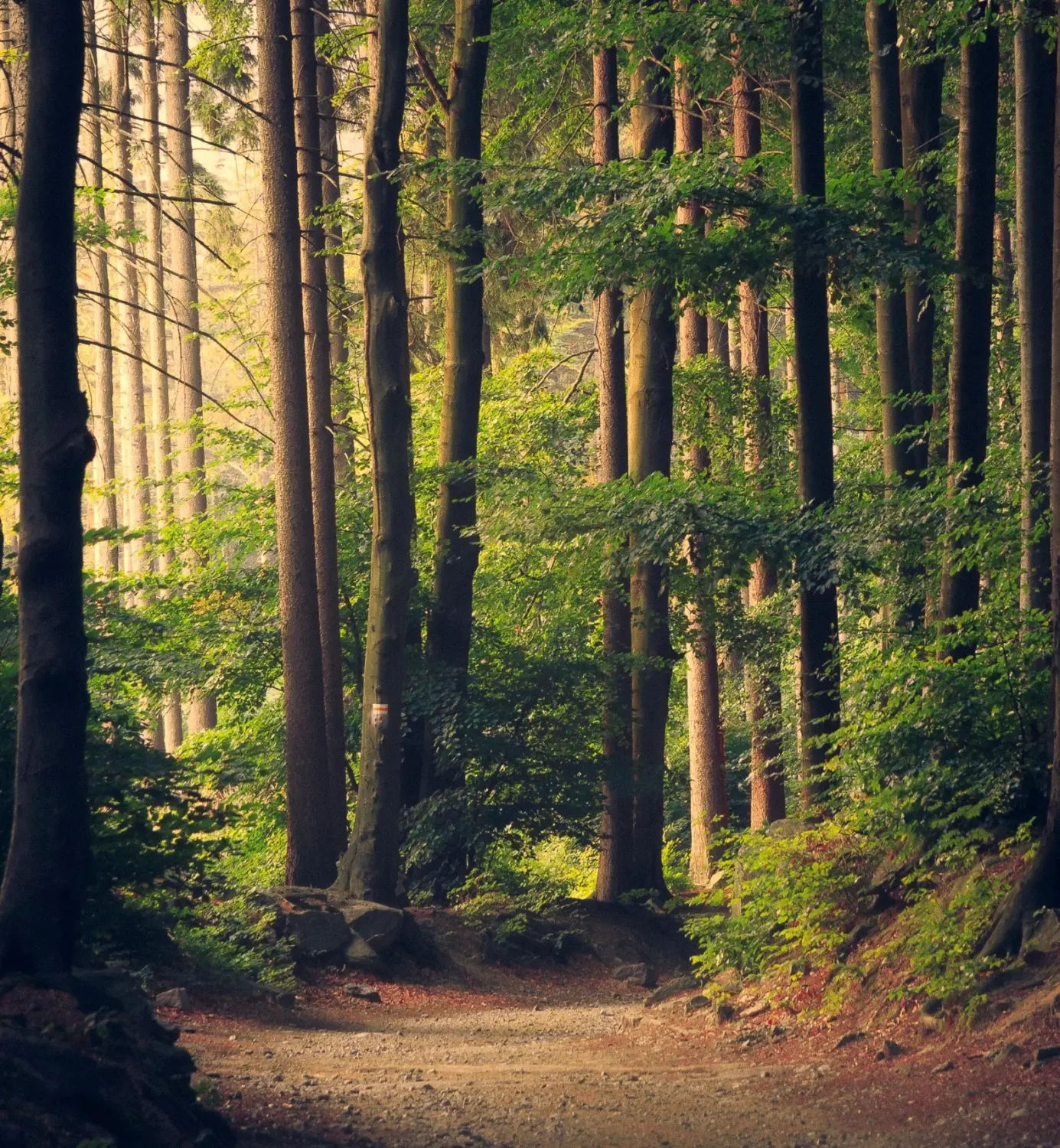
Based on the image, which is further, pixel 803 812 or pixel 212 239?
pixel 212 239

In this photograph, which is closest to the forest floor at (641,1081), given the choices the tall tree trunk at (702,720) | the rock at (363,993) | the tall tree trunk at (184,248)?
the rock at (363,993)

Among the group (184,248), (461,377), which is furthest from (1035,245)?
(184,248)

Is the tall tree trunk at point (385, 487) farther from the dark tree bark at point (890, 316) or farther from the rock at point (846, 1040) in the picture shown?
the rock at point (846, 1040)

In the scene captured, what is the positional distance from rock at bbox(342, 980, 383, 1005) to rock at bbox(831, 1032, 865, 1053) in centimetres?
545

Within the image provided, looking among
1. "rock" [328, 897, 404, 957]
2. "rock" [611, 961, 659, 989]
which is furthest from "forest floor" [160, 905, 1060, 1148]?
"rock" [611, 961, 659, 989]

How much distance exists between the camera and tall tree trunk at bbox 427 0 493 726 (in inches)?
616

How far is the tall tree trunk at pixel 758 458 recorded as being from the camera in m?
17.3

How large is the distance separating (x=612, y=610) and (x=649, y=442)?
2629mm

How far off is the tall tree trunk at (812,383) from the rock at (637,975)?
12.6 feet

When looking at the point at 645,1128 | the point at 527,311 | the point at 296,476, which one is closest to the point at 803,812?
the point at 645,1128

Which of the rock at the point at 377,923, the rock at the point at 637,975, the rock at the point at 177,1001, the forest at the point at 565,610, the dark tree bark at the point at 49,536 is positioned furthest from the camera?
the rock at the point at 637,975

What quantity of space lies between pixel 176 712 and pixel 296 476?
18.5 metres

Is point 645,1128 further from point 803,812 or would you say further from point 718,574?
point 718,574

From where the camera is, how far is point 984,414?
1097 cm
